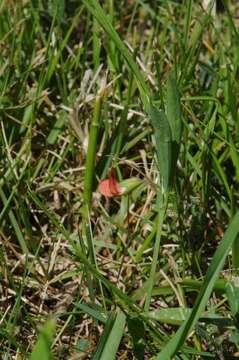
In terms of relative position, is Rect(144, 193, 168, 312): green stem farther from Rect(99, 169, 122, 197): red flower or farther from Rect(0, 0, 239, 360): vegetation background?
Rect(99, 169, 122, 197): red flower

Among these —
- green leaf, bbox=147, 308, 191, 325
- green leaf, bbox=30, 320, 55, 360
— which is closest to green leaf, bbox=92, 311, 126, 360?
green leaf, bbox=147, 308, 191, 325

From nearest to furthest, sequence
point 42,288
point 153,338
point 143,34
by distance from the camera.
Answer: point 153,338 < point 42,288 < point 143,34

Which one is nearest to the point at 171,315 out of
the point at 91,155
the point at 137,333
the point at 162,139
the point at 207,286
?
the point at 137,333

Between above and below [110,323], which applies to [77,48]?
above

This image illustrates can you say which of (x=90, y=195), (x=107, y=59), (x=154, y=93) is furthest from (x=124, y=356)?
(x=107, y=59)

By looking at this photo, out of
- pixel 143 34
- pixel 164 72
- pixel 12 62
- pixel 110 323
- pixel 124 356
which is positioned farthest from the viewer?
pixel 143 34

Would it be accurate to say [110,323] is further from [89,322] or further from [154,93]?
[154,93]

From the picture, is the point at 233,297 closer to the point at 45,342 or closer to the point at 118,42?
the point at 45,342
